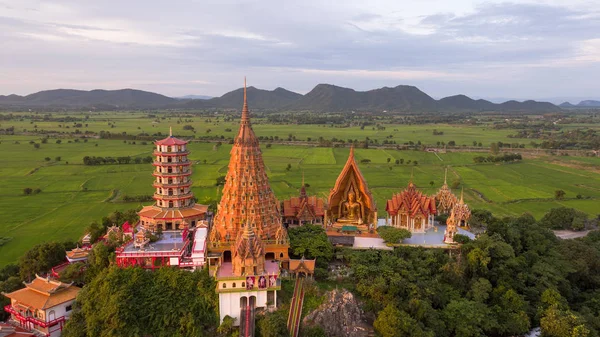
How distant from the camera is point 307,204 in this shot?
38.6 meters

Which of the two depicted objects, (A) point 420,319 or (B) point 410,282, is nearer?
(A) point 420,319

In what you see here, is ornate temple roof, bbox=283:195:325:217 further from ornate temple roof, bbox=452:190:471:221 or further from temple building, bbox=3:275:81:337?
temple building, bbox=3:275:81:337

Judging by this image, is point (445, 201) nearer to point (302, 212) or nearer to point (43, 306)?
point (302, 212)

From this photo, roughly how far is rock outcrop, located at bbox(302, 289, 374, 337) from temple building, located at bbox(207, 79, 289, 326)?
3.06 metres

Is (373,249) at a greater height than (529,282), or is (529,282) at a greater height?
(373,249)

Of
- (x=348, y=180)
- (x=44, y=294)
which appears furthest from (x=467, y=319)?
(x=44, y=294)

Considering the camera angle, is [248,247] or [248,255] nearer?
[248,255]

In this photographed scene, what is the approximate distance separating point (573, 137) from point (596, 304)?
438 feet

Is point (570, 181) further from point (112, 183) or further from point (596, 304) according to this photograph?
point (112, 183)

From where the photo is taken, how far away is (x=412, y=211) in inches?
1490

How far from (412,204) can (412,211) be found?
0.75 metres

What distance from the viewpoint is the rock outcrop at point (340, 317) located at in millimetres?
26609

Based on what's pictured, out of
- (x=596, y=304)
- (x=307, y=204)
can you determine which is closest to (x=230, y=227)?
(x=307, y=204)

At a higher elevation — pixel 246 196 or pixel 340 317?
pixel 246 196
